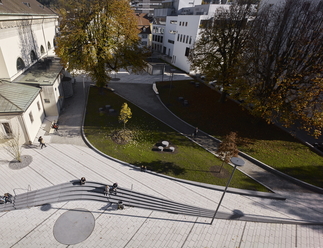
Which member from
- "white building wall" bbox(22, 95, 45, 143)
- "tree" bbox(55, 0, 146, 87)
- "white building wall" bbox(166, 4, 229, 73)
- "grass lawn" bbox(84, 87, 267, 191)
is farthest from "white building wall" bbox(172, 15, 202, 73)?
"white building wall" bbox(22, 95, 45, 143)

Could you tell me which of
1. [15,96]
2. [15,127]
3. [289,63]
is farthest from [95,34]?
[289,63]

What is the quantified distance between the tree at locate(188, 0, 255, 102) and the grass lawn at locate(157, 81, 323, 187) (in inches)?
159

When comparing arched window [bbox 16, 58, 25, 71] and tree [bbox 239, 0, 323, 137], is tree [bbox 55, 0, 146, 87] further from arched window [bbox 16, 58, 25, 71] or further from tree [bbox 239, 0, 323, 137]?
tree [bbox 239, 0, 323, 137]

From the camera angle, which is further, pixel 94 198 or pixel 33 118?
pixel 33 118

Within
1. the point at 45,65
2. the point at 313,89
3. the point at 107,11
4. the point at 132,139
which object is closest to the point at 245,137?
the point at 313,89

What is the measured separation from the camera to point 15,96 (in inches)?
740

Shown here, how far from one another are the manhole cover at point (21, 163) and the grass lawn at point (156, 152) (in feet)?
18.5

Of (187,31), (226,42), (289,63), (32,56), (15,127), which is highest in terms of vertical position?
(226,42)

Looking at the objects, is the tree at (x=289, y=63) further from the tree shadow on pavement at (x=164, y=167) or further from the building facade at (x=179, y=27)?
the building facade at (x=179, y=27)

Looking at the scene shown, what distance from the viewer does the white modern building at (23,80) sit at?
17.9 meters

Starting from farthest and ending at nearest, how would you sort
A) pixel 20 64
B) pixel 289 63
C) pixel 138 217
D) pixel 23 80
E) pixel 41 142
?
pixel 20 64 < pixel 23 80 < pixel 289 63 < pixel 41 142 < pixel 138 217

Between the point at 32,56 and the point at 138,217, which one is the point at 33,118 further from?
the point at 138,217

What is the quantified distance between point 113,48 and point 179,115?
13.1m

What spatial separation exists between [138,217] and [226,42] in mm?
24073
